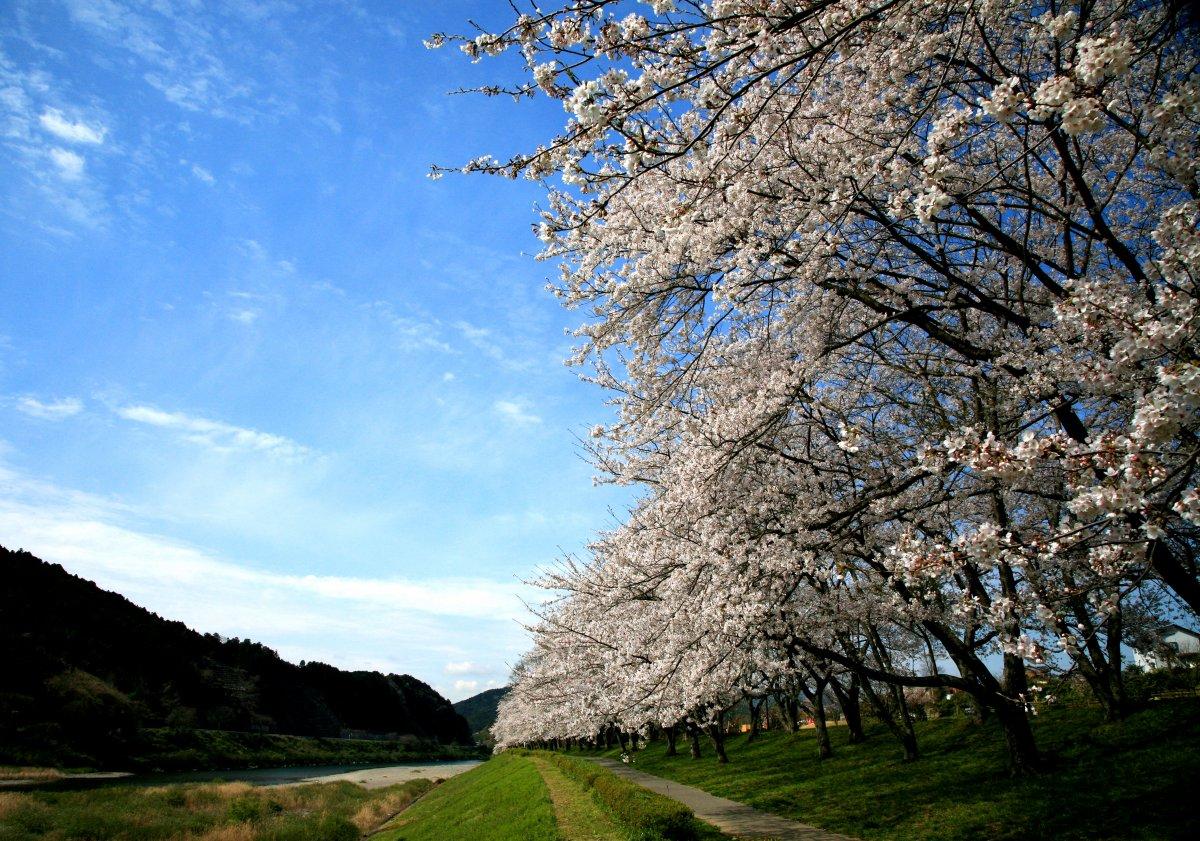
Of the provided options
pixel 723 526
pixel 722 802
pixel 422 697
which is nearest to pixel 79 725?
pixel 722 802

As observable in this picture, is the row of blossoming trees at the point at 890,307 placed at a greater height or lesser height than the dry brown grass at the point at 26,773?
greater

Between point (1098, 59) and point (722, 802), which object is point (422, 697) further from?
point (1098, 59)

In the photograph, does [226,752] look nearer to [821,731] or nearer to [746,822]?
[821,731]

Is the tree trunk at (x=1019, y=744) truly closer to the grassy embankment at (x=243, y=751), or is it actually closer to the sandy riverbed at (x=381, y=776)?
the sandy riverbed at (x=381, y=776)

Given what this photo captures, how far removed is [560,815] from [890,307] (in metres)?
16.3

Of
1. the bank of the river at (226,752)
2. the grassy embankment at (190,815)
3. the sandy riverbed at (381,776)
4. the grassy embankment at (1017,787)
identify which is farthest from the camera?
the bank of the river at (226,752)

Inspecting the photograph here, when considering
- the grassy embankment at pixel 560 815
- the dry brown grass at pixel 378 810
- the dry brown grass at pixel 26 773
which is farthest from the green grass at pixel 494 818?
the dry brown grass at pixel 26 773

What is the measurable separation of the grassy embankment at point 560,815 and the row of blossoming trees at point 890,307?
2.21 metres

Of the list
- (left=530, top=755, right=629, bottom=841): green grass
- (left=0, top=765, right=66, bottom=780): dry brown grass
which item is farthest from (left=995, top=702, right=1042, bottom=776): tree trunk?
(left=0, top=765, right=66, bottom=780): dry brown grass

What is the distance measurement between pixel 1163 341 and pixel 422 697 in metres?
181

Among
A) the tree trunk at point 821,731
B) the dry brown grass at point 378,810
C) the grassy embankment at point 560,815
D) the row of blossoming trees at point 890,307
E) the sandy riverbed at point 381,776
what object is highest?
the row of blossoming trees at point 890,307

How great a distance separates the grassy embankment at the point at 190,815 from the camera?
76.1 ft

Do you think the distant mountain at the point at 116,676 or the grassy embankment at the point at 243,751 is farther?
the grassy embankment at the point at 243,751

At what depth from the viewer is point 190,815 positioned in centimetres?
2686
